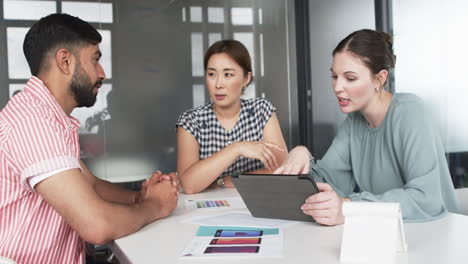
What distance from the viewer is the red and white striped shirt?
1291 mm

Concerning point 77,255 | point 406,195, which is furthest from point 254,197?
point 77,255

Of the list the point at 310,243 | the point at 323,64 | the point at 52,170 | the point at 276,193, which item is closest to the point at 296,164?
the point at 276,193

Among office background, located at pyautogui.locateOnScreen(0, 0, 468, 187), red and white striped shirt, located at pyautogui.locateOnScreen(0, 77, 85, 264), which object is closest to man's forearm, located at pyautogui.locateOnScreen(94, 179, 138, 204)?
red and white striped shirt, located at pyautogui.locateOnScreen(0, 77, 85, 264)

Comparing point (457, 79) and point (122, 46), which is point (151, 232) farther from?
point (122, 46)

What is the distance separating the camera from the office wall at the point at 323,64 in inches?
176

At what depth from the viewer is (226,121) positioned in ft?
8.50

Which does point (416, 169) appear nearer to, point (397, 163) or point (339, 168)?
point (397, 163)

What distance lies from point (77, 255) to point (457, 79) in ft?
9.01

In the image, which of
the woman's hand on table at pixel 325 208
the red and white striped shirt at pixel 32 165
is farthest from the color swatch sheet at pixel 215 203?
the red and white striped shirt at pixel 32 165

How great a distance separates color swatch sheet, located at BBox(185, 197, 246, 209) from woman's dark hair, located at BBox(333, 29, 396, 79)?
720 millimetres

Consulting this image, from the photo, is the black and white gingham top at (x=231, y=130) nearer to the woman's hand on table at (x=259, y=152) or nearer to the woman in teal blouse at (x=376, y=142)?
the woman's hand on table at (x=259, y=152)

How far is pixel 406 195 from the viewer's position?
1.44 metres

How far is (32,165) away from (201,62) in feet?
11.0

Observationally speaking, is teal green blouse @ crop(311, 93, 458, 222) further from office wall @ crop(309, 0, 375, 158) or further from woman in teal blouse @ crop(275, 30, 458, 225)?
office wall @ crop(309, 0, 375, 158)
